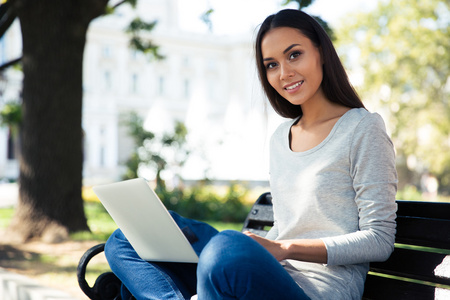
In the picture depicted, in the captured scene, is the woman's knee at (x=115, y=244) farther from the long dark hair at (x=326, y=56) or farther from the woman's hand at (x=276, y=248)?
the long dark hair at (x=326, y=56)

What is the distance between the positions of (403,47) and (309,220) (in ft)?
50.5

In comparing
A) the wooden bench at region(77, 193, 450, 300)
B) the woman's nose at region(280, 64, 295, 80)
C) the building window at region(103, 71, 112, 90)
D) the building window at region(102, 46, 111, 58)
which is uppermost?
the building window at region(102, 46, 111, 58)

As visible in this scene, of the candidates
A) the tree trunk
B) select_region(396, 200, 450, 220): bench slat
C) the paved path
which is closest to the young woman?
select_region(396, 200, 450, 220): bench slat

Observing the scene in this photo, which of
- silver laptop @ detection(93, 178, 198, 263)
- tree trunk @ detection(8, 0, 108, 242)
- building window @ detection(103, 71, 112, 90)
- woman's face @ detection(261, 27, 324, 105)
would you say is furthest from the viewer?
building window @ detection(103, 71, 112, 90)

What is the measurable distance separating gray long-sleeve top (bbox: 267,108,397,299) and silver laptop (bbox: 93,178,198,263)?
0.37 meters

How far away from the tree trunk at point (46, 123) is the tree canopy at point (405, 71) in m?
11.7

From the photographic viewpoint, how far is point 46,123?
5891 millimetres

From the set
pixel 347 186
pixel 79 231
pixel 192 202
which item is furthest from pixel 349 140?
pixel 192 202

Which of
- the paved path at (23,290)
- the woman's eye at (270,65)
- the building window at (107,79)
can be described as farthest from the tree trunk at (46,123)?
the building window at (107,79)

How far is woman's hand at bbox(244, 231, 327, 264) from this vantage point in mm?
1472

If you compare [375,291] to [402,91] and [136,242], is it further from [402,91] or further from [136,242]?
[402,91]

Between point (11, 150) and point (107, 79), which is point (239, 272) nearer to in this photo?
point (11, 150)

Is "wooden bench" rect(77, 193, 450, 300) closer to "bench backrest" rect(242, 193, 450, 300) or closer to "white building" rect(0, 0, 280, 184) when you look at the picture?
"bench backrest" rect(242, 193, 450, 300)

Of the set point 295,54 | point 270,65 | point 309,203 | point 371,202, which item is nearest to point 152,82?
point 270,65
